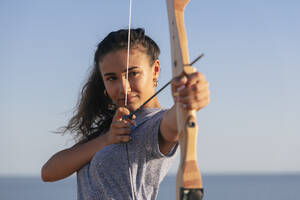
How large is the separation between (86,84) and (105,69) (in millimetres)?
536

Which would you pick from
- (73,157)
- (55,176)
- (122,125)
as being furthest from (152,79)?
(55,176)

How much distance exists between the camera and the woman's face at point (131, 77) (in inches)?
73.9

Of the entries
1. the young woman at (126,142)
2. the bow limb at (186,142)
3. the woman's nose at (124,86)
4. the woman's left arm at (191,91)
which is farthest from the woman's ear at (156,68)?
the woman's left arm at (191,91)

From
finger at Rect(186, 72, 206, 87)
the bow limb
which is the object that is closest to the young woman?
the bow limb

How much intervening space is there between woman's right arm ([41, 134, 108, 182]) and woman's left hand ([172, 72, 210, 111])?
0.69m

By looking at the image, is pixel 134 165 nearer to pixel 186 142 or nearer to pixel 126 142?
pixel 126 142

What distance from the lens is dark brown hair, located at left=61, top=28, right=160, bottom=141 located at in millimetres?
2100

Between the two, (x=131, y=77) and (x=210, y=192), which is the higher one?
(x=131, y=77)

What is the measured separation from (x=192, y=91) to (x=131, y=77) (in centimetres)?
65

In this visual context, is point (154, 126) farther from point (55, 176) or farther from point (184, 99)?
point (55, 176)

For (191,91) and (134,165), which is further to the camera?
(134,165)

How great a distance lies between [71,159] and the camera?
2.00 metres

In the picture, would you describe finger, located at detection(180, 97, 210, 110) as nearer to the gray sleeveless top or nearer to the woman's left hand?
the woman's left hand

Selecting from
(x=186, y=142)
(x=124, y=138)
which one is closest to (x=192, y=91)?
(x=186, y=142)
